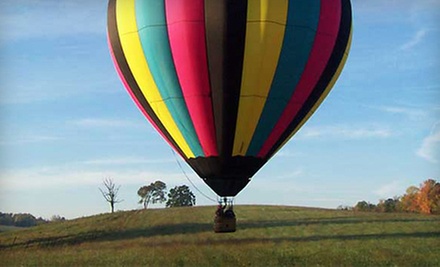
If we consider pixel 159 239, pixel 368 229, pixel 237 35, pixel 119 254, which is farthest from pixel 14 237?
pixel 237 35

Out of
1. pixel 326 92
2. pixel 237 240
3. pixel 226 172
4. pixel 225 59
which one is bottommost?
pixel 237 240

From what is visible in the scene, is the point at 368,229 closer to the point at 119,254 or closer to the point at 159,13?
the point at 119,254

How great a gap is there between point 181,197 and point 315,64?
162 feet

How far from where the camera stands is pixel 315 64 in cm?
1438

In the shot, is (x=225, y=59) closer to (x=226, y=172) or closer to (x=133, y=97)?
(x=226, y=172)

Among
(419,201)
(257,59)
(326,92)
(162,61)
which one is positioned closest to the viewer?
(257,59)

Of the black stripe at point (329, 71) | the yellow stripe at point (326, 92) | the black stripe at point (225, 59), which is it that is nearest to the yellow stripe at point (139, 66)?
the black stripe at point (225, 59)

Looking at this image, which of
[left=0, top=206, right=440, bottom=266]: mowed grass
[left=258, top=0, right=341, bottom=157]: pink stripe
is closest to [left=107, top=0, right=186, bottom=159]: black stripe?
[left=258, top=0, right=341, bottom=157]: pink stripe

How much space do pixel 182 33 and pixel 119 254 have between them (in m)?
16.5

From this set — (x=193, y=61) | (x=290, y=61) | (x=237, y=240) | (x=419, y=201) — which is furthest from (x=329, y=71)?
(x=419, y=201)

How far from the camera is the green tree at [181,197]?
62.0 metres

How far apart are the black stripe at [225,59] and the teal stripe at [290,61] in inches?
25.2

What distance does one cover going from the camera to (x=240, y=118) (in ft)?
45.1

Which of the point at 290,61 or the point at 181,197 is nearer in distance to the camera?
the point at 290,61
